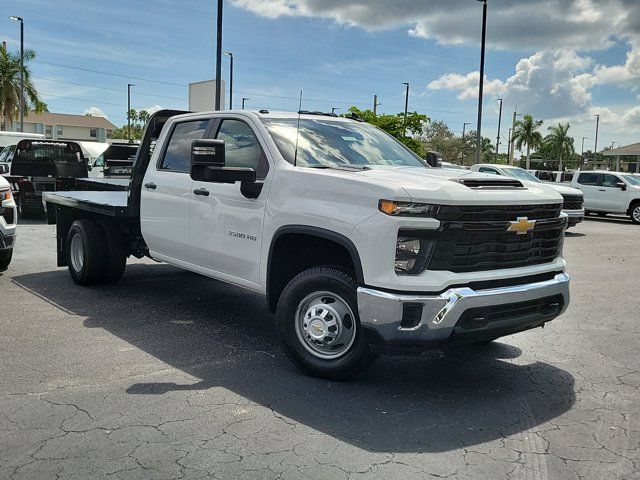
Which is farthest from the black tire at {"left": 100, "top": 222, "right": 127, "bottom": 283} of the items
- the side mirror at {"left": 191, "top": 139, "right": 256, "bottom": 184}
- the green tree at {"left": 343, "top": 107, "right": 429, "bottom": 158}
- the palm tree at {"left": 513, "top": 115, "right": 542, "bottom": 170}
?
the palm tree at {"left": 513, "top": 115, "right": 542, "bottom": 170}

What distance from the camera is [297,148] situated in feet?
16.8

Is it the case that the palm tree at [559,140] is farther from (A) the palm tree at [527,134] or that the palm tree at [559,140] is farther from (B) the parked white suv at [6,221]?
(B) the parked white suv at [6,221]

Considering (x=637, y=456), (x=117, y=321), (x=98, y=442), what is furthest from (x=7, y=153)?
(x=637, y=456)

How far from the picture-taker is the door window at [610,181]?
21.8 meters

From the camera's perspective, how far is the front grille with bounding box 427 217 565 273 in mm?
4098

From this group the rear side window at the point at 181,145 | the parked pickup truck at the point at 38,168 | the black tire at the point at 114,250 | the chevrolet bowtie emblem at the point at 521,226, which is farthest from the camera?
the parked pickup truck at the point at 38,168

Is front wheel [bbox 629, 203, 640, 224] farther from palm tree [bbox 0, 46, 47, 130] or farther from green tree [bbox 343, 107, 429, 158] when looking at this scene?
palm tree [bbox 0, 46, 47, 130]

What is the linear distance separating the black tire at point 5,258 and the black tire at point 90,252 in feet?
3.38

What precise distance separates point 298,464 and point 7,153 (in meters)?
18.1

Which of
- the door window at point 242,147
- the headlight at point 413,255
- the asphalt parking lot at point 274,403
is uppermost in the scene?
the door window at point 242,147

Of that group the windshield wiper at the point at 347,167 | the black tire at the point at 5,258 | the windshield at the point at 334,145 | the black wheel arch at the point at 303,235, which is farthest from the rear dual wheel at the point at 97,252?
the windshield wiper at the point at 347,167

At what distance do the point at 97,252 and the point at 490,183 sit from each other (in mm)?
4850

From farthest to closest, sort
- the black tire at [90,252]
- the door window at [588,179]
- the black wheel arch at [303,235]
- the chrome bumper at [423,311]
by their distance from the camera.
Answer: the door window at [588,179], the black tire at [90,252], the black wheel arch at [303,235], the chrome bumper at [423,311]

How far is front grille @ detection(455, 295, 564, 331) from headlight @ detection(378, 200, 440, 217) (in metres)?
0.69
